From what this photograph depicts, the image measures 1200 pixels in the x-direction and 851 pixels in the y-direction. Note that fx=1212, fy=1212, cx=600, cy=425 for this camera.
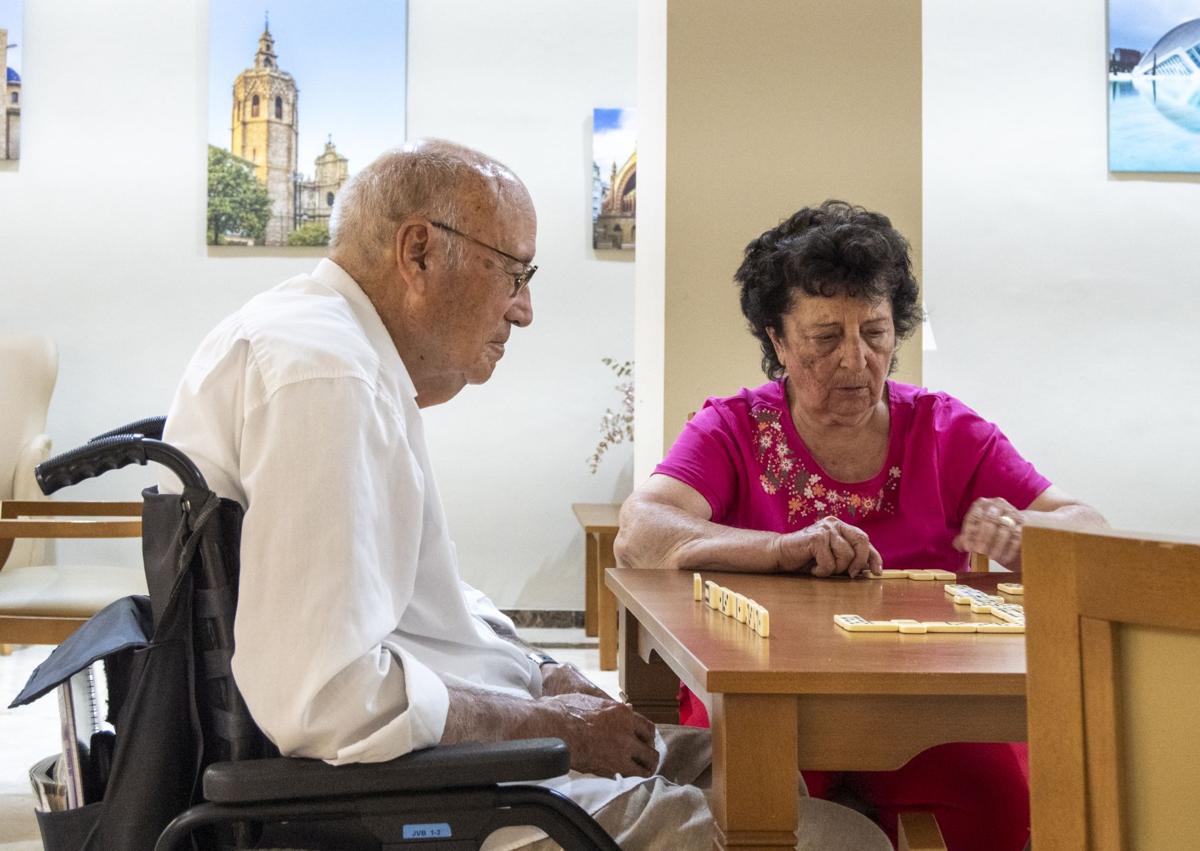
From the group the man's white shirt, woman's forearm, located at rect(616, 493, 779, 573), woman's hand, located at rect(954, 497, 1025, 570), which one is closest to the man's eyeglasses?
the man's white shirt

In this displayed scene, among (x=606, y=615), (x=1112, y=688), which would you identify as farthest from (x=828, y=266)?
(x=606, y=615)

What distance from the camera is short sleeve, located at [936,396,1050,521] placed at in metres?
2.20

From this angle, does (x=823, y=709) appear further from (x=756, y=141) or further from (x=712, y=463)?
(x=756, y=141)

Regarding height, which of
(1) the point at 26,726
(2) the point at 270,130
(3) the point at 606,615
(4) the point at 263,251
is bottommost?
(1) the point at 26,726

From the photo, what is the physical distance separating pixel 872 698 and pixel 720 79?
Result: 2.16 metres

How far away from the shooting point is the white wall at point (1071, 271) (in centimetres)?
536

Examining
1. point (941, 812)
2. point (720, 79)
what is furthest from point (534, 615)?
point (941, 812)

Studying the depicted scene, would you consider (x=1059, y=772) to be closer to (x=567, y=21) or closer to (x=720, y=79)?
(x=720, y=79)

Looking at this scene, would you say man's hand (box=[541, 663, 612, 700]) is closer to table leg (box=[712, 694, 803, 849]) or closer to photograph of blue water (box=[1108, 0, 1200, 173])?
table leg (box=[712, 694, 803, 849])

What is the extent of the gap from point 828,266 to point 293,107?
13.3 feet

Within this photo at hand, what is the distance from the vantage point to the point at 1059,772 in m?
0.69

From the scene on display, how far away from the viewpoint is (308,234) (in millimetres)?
5594

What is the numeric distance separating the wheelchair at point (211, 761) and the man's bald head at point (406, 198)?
0.45 meters

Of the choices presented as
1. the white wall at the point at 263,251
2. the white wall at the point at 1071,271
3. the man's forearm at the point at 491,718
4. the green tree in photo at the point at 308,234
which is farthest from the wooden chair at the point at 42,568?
the white wall at the point at 1071,271
